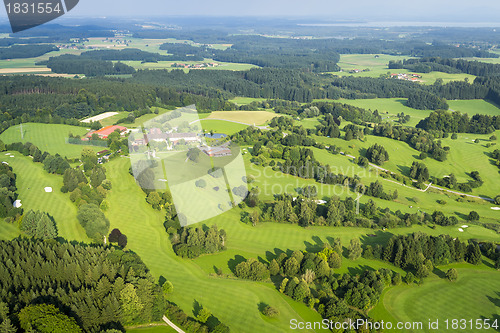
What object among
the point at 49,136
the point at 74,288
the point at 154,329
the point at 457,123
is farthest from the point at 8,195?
the point at 457,123

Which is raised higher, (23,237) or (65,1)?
(65,1)

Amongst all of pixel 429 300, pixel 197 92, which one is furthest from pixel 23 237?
pixel 197 92

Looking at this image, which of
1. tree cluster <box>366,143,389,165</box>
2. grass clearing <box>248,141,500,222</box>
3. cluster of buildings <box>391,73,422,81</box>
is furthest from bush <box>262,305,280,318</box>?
cluster of buildings <box>391,73,422,81</box>

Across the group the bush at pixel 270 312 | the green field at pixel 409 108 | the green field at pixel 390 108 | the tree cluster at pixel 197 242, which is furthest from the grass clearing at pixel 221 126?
the bush at pixel 270 312

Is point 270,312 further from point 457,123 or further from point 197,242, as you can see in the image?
point 457,123

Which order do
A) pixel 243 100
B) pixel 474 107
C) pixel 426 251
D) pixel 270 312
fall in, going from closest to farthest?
pixel 270 312, pixel 426 251, pixel 474 107, pixel 243 100

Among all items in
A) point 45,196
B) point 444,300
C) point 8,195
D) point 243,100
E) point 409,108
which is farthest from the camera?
point 243,100

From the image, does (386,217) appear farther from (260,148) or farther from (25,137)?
(25,137)
